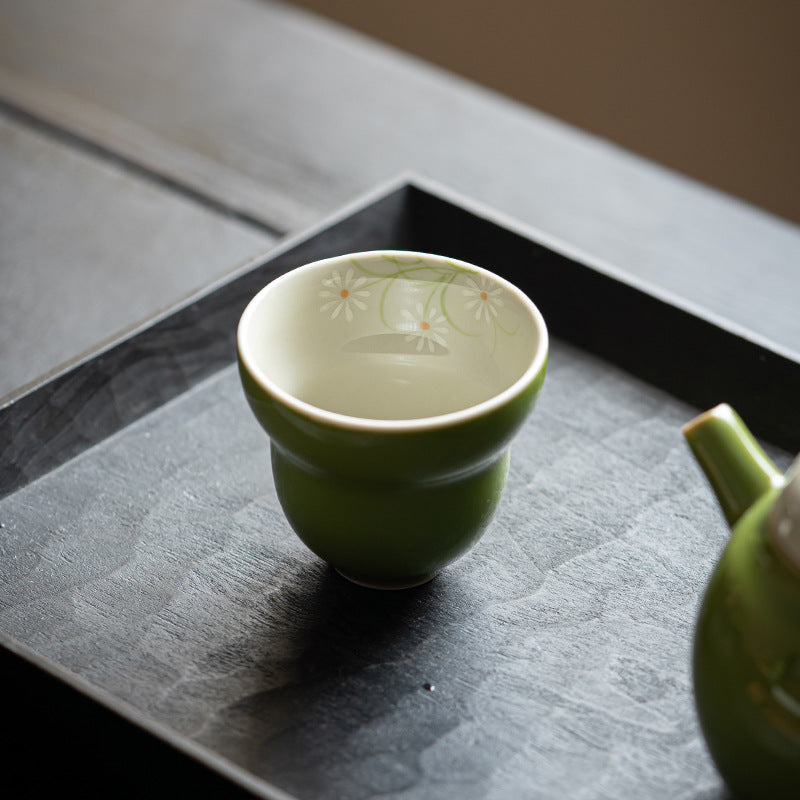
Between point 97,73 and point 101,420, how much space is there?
1.72ft

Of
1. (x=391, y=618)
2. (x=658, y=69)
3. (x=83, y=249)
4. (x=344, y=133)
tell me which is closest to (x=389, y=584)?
(x=391, y=618)

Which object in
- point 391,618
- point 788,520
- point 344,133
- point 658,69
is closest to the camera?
point 788,520

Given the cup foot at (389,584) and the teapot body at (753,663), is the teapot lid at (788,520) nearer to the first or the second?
the teapot body at (753,663)

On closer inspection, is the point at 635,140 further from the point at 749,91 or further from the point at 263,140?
the point at 263,140

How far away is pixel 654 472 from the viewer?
0.58m

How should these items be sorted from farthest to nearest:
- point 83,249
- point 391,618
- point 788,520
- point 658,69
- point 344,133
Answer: point 658,69
point 344,133
point 83,249
point 391,618
point 788,520

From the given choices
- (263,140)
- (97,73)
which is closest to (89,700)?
(263,140)

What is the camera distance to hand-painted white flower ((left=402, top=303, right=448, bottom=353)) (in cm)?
51

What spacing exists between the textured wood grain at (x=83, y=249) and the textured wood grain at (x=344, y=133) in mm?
42

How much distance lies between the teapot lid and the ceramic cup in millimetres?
107

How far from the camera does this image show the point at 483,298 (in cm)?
49

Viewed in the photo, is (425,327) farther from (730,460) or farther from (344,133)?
(344,133)

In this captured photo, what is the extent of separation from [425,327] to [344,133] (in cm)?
48

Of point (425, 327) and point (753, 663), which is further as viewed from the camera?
point (425, 327)
